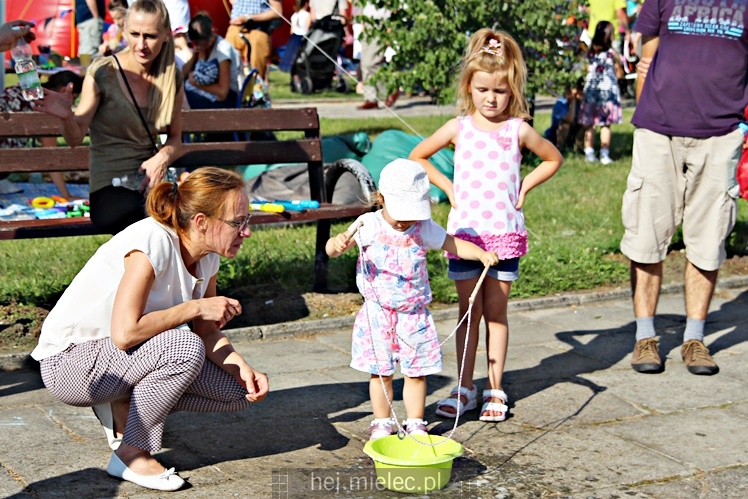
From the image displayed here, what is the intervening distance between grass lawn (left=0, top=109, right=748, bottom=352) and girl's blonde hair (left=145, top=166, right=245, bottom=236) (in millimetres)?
2227

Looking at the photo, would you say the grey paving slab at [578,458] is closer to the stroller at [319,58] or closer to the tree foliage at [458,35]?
the tree foliage at [458,35]

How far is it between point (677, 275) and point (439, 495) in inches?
162

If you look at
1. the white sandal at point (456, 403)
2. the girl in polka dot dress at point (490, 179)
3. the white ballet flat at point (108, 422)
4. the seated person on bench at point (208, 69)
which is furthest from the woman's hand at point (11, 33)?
the seated person on bench at point (208, 69)

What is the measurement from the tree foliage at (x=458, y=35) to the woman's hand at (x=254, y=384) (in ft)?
22.7

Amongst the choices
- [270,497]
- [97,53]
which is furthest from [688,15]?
[97,53]

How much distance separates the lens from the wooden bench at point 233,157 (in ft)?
18.7

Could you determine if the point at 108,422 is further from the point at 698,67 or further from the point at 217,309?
the point at 698,67

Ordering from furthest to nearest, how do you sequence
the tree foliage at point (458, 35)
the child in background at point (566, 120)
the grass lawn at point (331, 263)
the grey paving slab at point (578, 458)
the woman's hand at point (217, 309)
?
the child in background at point (566, 120) < the tree foliage at point (458, 35) < the grass lawn at point (331, 263) < the grey paving slab at point (578, 458) < the woman's hand at point (217, 309)

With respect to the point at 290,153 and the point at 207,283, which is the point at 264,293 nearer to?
the point at 290,153

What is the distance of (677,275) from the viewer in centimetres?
749

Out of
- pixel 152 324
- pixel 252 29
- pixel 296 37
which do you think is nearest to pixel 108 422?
pixel 152 324

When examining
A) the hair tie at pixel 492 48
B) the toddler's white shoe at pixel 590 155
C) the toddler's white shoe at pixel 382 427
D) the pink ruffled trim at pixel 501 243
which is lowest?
the toddler's white shoe at pixel 590 155

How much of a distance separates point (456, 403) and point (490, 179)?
1.00 m

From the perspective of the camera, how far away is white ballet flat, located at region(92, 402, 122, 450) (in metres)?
4.13
